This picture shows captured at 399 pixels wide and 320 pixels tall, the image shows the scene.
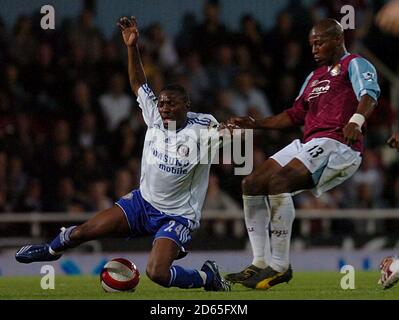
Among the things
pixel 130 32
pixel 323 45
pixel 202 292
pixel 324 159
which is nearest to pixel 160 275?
pixel 202 292

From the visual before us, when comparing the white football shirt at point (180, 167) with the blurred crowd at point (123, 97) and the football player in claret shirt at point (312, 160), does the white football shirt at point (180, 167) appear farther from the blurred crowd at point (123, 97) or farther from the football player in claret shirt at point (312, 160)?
the blurred crowd at point (123, 97)

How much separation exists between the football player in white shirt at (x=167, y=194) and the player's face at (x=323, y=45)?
1090 millimetres

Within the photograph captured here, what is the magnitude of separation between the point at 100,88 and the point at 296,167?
685 centimetres

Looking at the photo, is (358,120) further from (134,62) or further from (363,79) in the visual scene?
(134,62)

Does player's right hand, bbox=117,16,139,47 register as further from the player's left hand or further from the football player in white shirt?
the player's left hand

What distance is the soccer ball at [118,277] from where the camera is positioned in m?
8.77

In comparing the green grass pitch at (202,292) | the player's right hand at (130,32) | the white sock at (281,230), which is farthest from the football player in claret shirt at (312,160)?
the player's right hand at (130,32)

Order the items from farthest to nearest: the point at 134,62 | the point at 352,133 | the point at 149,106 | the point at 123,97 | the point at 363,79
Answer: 1. the point at 123,97
2. the point at 134,62
3. the point at 149,106
4. the point at 363,79
5. the point at 352,133

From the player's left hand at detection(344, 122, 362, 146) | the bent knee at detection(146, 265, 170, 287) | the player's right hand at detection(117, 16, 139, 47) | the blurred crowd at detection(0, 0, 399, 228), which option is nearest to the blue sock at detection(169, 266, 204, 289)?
the bent knee at detection(146, 265, 170, 287)

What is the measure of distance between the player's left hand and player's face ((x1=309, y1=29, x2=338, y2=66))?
3.46 feet

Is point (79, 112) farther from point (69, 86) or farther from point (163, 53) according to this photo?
point (163, 53)

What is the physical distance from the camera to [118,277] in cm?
880

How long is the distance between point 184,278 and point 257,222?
1.07 meters

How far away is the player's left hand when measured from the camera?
8391mm
